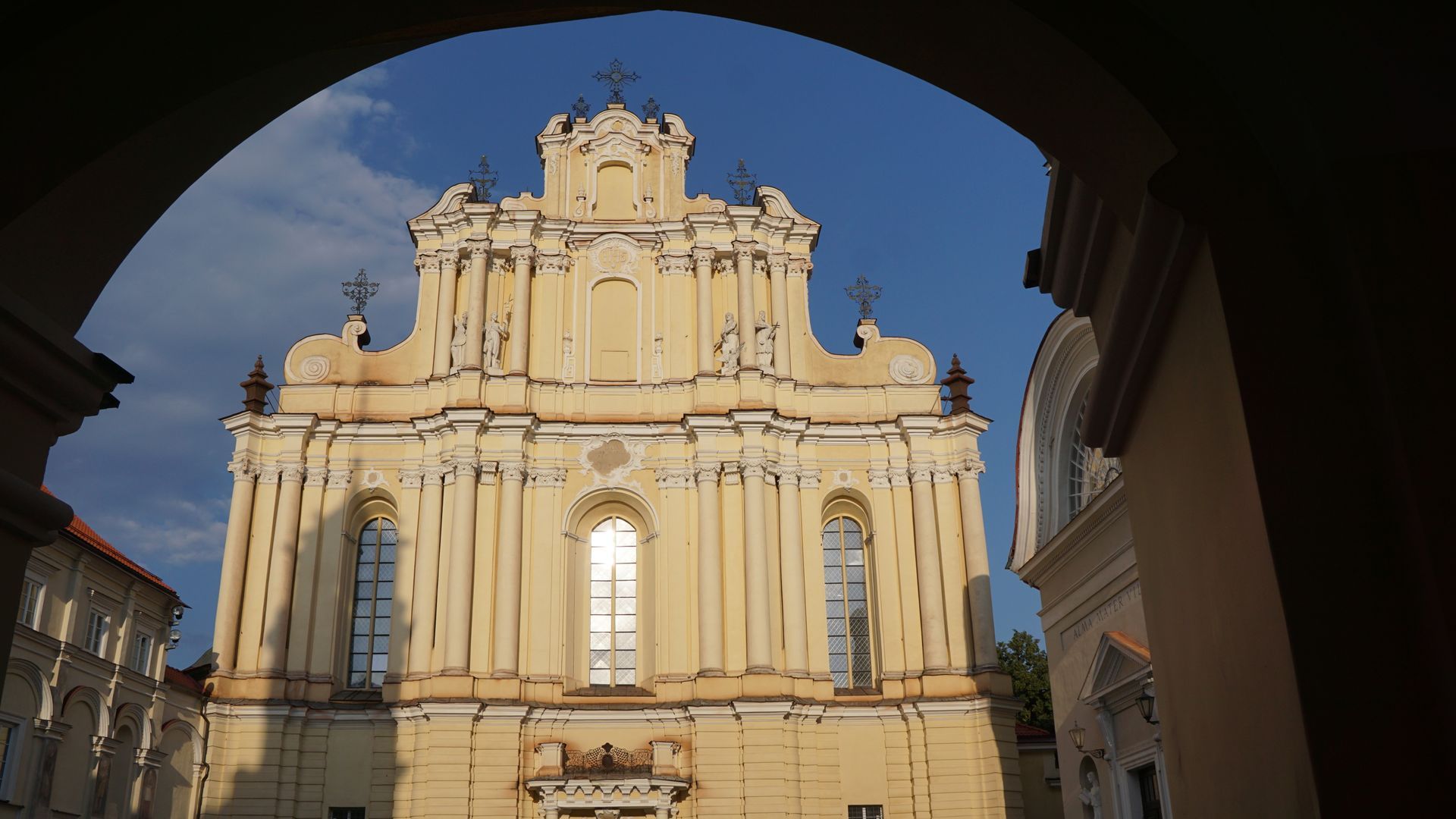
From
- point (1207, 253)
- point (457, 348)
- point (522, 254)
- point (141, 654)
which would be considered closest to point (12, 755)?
point (141, 654)

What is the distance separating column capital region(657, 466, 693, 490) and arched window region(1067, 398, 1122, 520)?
1294 cm

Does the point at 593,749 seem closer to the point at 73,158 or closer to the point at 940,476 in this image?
the point at 940,476

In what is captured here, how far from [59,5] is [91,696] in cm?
2100

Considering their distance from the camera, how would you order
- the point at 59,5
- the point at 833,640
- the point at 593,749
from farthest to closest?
the point at 833,640 < the point at 593,749 < the point at 59,5

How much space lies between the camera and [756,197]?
3039 centimetres

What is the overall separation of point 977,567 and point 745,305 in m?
7.95

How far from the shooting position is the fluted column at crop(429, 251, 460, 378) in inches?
1109

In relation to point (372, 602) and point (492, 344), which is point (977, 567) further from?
point (372, 602)

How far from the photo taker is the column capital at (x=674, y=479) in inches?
1075

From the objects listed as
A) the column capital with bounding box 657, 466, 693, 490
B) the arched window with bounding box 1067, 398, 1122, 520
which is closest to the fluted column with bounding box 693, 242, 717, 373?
the column capital with bounding box 657, 466, 693, 490

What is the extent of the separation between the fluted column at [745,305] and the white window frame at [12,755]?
1552 centimetres

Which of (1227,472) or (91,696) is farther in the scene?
(91,696)

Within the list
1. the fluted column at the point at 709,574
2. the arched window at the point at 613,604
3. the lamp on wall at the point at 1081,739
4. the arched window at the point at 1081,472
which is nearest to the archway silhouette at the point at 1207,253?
the arched window at the point at 1081,472

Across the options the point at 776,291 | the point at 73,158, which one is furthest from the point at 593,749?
the point at 73,158
